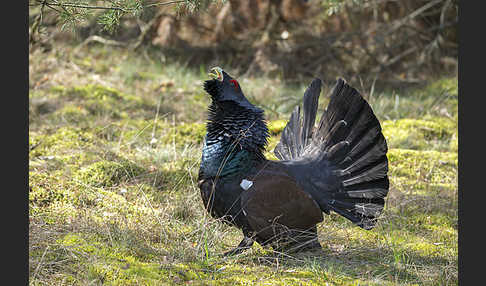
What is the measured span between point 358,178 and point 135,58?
5722mm

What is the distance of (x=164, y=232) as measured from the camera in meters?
3.38

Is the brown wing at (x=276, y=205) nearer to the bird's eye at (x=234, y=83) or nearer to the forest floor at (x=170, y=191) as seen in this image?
the forest floor at (x=170, y=191)

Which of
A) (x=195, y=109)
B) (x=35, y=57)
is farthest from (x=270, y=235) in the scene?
(x=35, y=57)

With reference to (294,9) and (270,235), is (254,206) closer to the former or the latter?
(270,235)

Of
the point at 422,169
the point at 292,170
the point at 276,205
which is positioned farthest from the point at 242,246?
the point at 422,169

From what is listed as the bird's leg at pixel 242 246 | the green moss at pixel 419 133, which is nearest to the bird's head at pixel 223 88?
the bird's leg at pixel 242 246

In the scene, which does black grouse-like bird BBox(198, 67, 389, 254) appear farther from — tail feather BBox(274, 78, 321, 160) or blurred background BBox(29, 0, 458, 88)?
blurred background BBox(29, 0, 458, 88)

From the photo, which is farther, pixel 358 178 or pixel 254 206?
pixel 358 178

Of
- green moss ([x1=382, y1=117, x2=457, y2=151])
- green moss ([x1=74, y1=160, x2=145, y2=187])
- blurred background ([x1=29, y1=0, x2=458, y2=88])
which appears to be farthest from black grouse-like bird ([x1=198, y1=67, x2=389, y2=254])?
blurred background ([x1=29, y1=0, x2=458, y2=88])

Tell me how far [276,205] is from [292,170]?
0.40 meters

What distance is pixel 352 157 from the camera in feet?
13.1

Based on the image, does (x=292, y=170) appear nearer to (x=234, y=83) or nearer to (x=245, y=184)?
(x=245, y=184)

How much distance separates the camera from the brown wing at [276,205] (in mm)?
3408

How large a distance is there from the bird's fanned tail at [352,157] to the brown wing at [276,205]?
31cm
